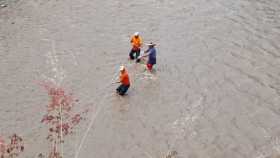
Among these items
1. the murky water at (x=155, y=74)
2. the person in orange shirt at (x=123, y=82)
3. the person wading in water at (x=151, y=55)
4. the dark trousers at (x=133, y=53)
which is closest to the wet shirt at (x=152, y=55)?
the person wading in water at (x=151, y=55)

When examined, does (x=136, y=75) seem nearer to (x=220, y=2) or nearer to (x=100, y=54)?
(x=100, y=54)

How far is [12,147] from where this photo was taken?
13586mm

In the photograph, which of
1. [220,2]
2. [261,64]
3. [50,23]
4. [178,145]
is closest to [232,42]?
[261,64]

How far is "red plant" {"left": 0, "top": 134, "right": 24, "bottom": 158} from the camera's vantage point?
518 inches

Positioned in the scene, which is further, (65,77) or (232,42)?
(232,42)

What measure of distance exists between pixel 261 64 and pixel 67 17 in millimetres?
11003

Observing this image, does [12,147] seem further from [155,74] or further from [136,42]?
[136,42]

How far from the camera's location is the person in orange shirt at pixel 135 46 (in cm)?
1795

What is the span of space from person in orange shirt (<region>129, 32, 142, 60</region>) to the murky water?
54 cm

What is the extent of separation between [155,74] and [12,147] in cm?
687

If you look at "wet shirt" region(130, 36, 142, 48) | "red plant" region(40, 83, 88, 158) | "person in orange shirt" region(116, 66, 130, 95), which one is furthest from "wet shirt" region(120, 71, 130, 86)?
"wet shirt" region(130, 36, 142, 48)

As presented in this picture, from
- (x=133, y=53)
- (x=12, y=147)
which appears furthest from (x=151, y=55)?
(x=12, y=147)

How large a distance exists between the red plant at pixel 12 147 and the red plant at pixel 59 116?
0.94m

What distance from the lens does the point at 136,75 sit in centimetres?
1766
